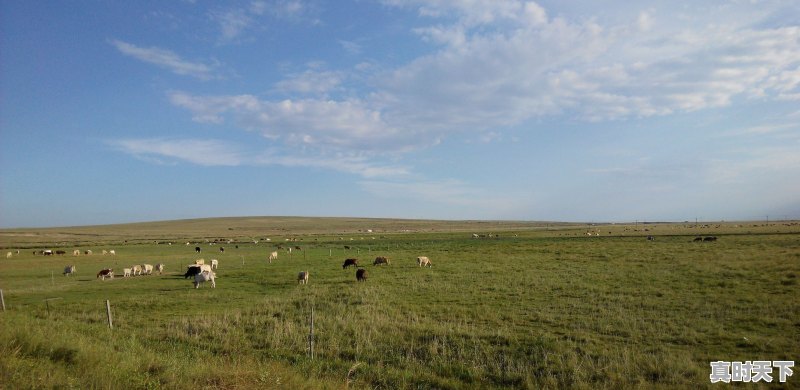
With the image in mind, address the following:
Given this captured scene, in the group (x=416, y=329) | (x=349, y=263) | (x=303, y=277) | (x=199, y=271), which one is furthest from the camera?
(x=349, y=263)

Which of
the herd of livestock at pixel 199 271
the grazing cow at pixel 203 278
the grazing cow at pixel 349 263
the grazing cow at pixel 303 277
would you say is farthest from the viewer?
the grazing cow at pixel 349 263

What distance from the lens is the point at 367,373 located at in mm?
11609

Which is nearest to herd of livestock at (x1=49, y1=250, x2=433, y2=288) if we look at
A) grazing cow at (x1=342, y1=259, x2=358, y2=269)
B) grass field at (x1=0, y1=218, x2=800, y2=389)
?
grazing cow at (x1=342, y1=259, x2=358, y2=269)

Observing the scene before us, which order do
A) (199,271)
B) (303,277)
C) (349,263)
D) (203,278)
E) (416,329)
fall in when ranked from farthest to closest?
1. (349,263)
2. (199,271)
3. (303,277)
4. (203,278)
5. (416,329)

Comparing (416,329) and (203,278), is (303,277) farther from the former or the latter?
(416,329)

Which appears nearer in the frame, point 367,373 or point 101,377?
point 101,377

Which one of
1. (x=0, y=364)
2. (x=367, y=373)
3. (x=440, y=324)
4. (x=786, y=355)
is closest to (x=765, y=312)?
(x=786, y=355)

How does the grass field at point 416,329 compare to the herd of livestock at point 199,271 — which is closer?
the grass field at point 416,329

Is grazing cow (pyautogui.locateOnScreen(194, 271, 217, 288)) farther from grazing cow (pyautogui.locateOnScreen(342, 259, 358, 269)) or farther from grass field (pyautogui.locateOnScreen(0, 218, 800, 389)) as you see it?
grazing cow (pyautogui.locateOnScreen(342, 259, 358, 269))

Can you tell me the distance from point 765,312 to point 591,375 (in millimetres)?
10910

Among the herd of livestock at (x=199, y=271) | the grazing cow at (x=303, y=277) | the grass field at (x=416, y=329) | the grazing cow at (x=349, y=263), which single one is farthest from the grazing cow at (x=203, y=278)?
the grazing cow at (x=349, y=263)

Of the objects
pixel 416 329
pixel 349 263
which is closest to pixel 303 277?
pixel 349 263

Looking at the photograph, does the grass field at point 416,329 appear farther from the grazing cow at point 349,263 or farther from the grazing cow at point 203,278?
the grazing cow at point 349,263

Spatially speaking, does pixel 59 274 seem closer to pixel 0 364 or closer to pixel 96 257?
pixel 96 257
